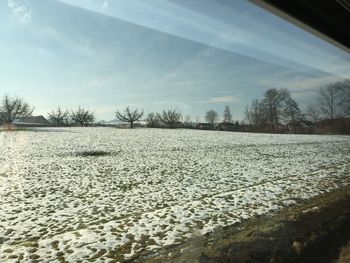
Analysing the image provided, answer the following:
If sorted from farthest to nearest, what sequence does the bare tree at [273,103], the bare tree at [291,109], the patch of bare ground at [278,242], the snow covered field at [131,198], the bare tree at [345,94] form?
the bare tree at [273,103]
the bare tree at [291,109]
the bare tree at [345,94]
the snow covered field at [131,198]
the patch of bare ground at [278,242]

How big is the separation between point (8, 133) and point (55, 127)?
10.5m

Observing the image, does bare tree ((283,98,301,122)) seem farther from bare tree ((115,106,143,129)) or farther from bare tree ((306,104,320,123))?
bare tree ((115,106,143,129))

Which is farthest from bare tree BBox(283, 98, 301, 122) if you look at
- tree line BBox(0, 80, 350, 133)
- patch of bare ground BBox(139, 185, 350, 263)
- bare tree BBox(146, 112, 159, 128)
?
bare tree BBox(146, 112, 159, 128)

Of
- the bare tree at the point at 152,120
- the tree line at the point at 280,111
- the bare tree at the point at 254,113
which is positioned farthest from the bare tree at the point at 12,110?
the bare tree at the point at 152,120

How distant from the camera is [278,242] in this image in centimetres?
478

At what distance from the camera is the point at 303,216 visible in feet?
20.0

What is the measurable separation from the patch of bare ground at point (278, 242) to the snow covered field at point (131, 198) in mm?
347

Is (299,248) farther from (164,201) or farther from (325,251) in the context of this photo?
(164,201)

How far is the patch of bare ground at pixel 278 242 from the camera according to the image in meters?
4.18

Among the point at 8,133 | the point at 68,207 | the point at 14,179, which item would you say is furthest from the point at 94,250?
the point at 8,133

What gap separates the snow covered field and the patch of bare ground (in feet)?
1.14

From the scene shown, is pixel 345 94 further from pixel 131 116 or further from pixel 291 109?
pixel 131 116

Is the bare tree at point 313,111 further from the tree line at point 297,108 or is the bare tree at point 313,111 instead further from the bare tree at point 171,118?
the bare tree at point 171,118

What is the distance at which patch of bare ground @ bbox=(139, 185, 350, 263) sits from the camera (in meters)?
4.18
